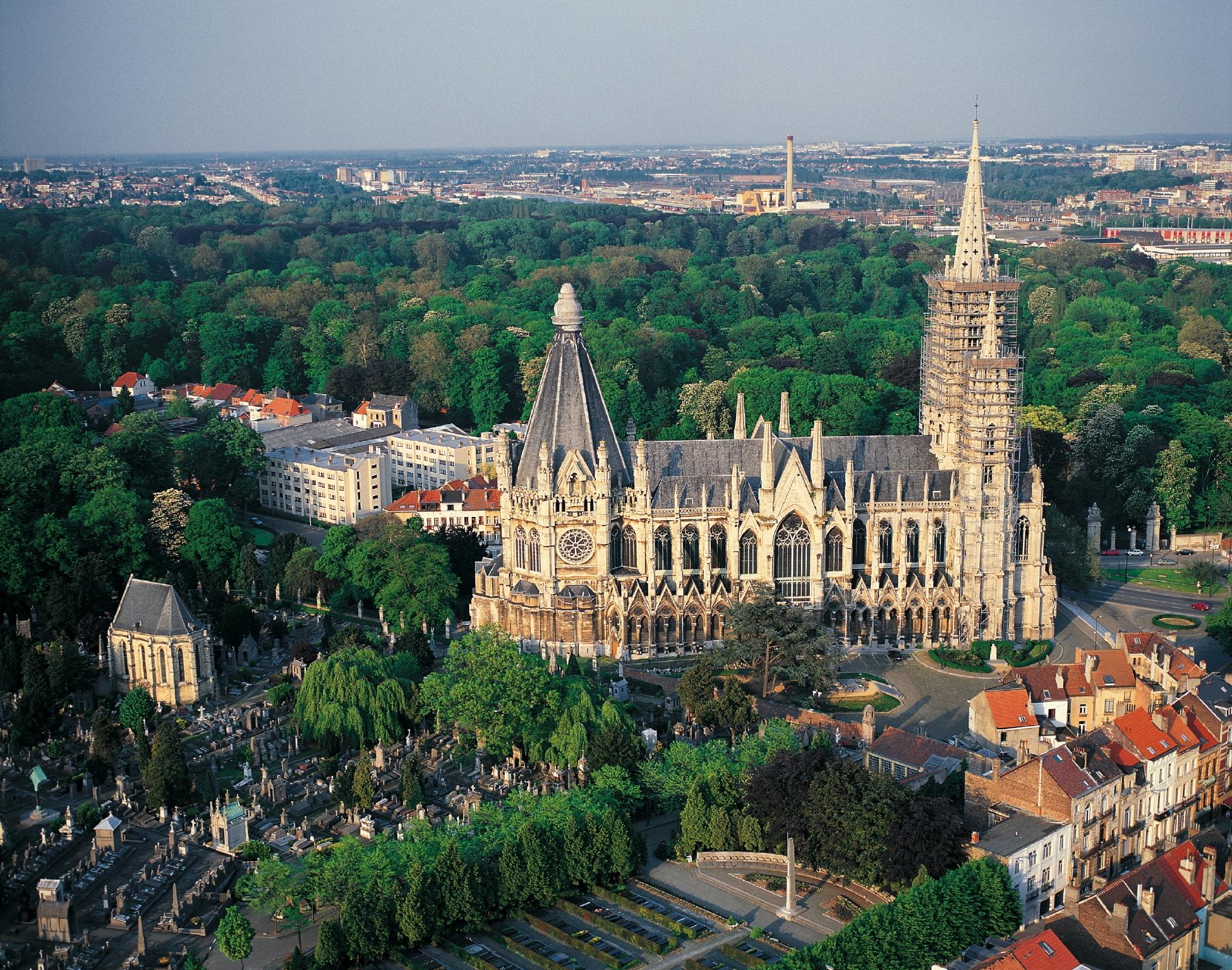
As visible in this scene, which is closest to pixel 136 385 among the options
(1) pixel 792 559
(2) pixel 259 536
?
(2) pixel 259 536

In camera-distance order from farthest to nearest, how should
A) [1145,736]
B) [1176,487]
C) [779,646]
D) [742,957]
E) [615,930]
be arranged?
1. [1176,487]
2. [779,646]
3. [1145,736]
4. [615,930]
5. [742,957]

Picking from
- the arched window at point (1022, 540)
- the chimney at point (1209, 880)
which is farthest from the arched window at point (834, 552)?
the chimney at point (1209, 880)

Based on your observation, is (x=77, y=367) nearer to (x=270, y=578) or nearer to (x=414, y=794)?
(x=270, y=578)

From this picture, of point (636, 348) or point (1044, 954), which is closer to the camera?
point (1044, 954)

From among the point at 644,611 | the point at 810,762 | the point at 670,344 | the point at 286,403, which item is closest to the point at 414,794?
the point at 810,762

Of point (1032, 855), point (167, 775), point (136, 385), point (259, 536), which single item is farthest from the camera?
point (136, 385)

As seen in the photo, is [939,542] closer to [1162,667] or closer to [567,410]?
[1162,667]
